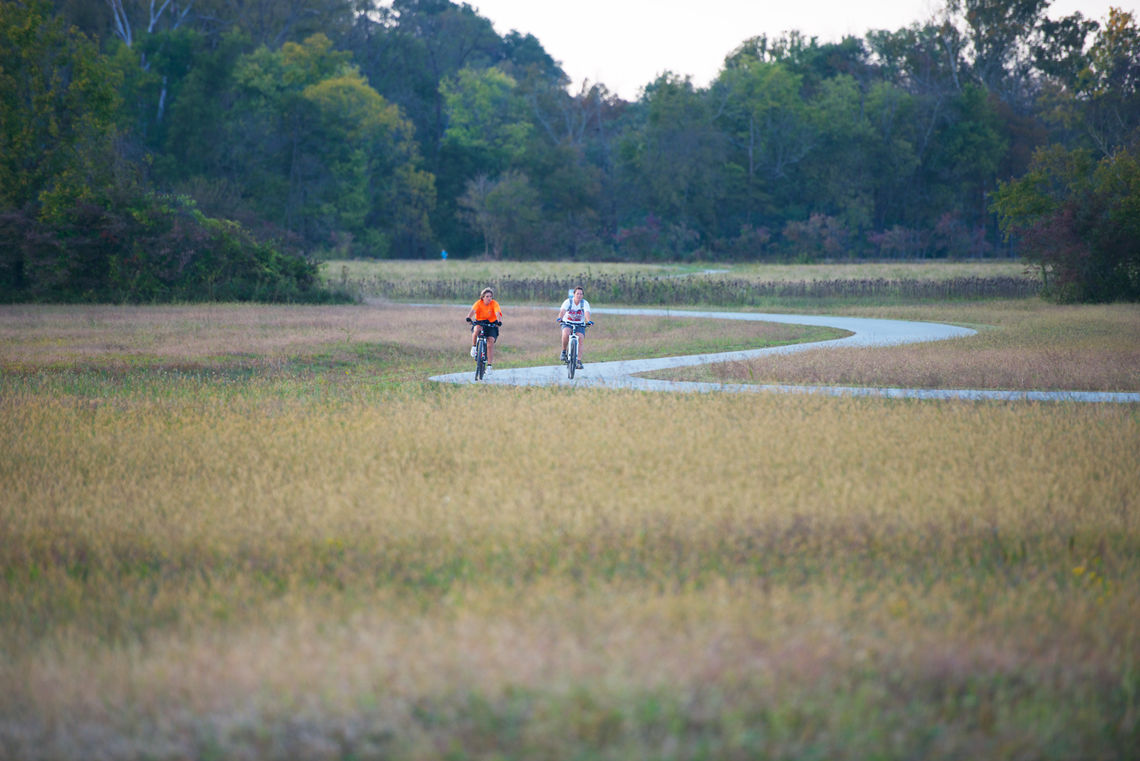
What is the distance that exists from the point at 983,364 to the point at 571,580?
14.2 metres

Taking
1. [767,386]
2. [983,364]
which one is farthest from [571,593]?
[983,364]

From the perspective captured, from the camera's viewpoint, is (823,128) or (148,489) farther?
(823,128)

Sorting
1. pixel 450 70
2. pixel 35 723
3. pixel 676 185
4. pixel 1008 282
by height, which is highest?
pixel 450 70

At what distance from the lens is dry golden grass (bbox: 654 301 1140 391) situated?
1614cm

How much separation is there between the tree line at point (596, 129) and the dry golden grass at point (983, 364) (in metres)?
47.1

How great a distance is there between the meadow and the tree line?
186 ft

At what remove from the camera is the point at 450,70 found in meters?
98.6

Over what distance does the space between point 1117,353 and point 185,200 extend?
3463 centimetres

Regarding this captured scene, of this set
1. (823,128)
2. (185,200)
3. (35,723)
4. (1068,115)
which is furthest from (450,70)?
(35,723)

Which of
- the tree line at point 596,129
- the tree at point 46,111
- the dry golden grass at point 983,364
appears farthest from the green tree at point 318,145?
the dry golden grass at point 983,364

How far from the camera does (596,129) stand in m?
98.6

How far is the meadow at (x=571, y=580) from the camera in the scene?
14.3 feet

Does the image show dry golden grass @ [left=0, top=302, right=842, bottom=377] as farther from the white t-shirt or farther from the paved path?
the white t-shirt

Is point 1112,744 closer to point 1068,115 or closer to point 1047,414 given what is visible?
point 1047,414
